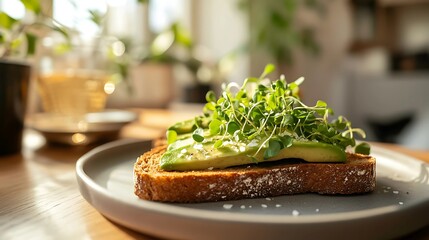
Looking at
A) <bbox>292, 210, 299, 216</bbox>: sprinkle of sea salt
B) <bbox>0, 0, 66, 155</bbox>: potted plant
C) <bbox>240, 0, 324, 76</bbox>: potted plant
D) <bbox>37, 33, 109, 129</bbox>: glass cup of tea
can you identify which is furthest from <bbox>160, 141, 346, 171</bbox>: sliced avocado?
<bbox>240, 0, 324, 76</bbox>: potted plant

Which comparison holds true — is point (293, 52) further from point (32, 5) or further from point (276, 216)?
point (276, 216)

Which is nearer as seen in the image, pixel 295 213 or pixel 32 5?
pixel 295 213

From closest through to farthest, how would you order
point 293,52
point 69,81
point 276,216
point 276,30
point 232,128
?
point 276,216 < point 232,128 < point 69,81 < point 276,30 < point 293,52

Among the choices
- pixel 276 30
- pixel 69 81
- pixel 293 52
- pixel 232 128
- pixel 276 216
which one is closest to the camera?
pixel 276 216

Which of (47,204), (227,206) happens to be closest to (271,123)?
(227,206)

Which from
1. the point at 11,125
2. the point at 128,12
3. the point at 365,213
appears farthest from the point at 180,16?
the point at 365,213

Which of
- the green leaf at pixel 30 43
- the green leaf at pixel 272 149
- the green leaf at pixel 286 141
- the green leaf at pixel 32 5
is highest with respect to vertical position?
the green leaf at pixel 32 5

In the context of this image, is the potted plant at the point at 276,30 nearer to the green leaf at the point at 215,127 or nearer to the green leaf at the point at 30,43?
the green leaf at the point at 30,43

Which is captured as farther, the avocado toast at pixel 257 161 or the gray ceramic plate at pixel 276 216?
the avocado toast at pixel 257 161

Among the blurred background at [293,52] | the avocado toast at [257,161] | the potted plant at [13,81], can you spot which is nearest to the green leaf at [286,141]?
the avocado toast at [257,161]
